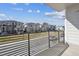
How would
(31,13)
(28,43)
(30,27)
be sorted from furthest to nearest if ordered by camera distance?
(28,43)
(30,27)
(31,13)

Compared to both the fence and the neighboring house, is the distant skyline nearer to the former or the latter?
the neighboring house

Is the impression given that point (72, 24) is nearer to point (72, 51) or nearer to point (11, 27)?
point (72, 51)

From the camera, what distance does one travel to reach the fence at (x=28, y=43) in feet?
14.8

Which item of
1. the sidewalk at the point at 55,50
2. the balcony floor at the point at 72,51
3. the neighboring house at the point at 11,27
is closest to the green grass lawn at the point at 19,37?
Result: the neighboring house at the point at 11,27

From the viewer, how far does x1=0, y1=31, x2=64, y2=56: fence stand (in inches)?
177

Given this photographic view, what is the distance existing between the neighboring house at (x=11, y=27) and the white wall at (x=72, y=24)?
131 centimetres

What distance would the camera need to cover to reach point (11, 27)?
4.54 m

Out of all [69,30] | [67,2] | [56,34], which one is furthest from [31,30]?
[67,2]

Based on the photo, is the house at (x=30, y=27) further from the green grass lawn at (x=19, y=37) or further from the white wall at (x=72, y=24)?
the white wall at (x=72, y=24)

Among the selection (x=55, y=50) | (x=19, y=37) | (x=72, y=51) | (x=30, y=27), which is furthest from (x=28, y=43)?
(x=72, y=51)

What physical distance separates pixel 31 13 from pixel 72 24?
117cm

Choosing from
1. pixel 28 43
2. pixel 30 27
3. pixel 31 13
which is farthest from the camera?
pixel 28 43

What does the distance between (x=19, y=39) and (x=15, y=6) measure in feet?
3.14

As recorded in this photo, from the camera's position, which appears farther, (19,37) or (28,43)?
(28,43)
